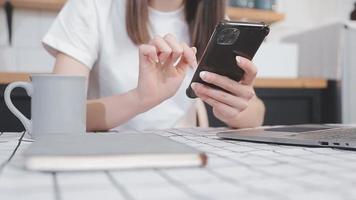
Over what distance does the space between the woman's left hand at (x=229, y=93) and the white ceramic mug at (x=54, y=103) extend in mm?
204

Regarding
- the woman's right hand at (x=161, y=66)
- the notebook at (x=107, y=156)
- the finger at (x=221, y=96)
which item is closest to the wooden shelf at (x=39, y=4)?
the woman's right hand at (x=161, y=66)

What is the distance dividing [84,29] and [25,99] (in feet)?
1.47

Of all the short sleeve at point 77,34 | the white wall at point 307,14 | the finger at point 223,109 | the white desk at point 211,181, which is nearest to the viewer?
the white desk at point 211,181

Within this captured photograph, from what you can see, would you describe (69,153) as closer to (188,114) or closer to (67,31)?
(67,31)

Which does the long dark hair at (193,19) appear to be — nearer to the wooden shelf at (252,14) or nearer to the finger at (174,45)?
the finger at (174,45)

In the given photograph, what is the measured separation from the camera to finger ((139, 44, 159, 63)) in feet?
2.16

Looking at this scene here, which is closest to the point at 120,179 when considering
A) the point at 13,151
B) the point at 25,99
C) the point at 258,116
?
the point at 13,151

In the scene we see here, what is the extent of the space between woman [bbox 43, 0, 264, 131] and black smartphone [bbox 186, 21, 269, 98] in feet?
0.05

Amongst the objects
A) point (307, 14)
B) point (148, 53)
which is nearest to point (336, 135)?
point (148, 53)

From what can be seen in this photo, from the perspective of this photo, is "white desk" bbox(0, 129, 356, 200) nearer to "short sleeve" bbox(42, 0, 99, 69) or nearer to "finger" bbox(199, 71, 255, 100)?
"finger" bbox(199, 71, 255, 100)

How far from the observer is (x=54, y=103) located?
1.84 feet

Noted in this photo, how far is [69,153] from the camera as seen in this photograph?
1.13 feet

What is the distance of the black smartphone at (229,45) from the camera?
0.59 m

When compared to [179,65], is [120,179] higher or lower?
lower
